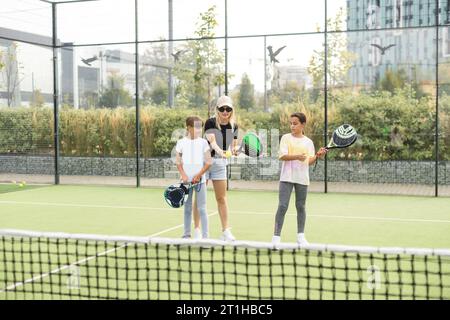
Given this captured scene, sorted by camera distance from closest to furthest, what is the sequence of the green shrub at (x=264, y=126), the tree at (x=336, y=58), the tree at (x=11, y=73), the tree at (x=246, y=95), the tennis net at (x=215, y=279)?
the tennis net at (x=215, y=279), the green shrub at (x=264, y=126), the tree at (x=11, y=73), the tree at (x=246, y=95), the tree at (x=336, y=58)

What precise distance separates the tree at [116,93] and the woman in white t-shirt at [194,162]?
501 inches

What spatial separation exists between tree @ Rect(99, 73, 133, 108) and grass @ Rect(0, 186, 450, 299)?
20.4ft

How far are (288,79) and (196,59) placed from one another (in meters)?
3.00

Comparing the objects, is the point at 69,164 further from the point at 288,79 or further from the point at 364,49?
the point at 364,49

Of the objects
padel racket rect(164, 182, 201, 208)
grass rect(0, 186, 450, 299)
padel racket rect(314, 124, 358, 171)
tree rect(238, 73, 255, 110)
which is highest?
tree rect(238, 73, 255, 110)

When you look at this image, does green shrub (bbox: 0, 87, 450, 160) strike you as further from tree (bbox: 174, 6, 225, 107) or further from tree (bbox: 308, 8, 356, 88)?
tree (bbox: 308, 8, 356, 88)

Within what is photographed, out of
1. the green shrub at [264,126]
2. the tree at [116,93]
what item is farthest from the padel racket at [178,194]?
the tree at [116,93]

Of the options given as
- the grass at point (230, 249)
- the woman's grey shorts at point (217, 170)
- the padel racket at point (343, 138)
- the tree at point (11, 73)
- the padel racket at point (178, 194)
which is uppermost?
the tree at point (11, 73)

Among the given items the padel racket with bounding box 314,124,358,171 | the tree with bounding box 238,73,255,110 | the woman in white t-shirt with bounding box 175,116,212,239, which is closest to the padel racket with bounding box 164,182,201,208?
the woman in white t-shirt with bounding box 175,116,212,239

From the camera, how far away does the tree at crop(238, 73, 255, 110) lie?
18.2 metres

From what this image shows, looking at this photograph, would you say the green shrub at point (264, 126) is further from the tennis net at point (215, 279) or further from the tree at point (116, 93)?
the tennis net at point (215, 279)

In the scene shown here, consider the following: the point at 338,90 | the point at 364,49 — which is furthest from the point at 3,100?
the point at 364,49

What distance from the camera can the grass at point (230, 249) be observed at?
4.85 meters

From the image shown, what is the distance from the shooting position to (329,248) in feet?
13.5
